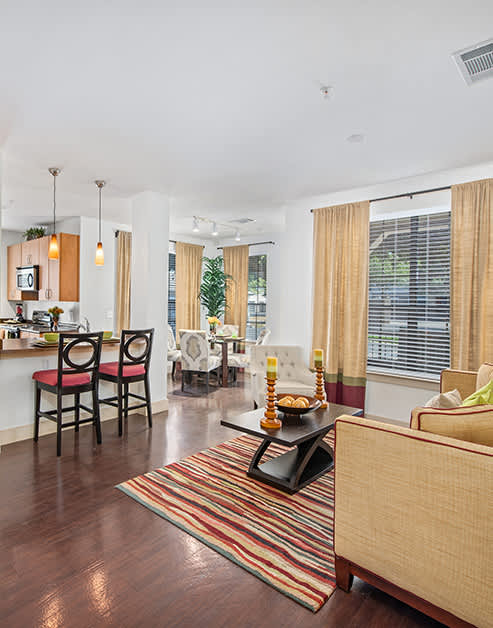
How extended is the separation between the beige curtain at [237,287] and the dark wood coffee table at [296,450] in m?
4.70

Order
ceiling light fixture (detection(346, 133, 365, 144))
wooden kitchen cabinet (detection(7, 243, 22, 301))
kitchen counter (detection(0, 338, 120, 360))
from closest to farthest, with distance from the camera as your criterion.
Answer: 1. ceiling light fixture (detection(346, 133, 365, 144))
2. kitchen counter (detection(0, 338, 120, 360))
3. wooden kitchen cabinet (detection(7, 243, 22, 301))

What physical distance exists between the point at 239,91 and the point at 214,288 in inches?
212

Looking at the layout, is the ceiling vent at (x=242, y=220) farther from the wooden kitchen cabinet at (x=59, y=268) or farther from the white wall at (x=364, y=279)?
the wooden kitchen cabinet at (x=59, y=268)

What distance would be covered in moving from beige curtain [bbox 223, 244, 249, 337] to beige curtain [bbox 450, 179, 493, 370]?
4.48 m

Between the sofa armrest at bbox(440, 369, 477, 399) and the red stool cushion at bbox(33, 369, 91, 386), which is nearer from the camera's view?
the sofa armrest at bbox(440, 369, 477, 399)

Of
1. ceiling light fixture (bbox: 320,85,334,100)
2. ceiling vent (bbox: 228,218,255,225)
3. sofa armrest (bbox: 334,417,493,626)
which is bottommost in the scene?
sofa armrest (bbox: 334,417,493,626)

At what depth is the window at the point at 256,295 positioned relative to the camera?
25.3 ft

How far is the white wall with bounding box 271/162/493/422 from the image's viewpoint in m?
4.24

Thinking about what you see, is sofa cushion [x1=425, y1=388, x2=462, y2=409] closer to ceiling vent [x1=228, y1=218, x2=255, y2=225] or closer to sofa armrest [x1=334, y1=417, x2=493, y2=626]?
sofa armrest [x1=334, y1=417, x2=493, y2=626]

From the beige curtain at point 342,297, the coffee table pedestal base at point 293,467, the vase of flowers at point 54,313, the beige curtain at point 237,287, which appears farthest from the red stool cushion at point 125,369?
the beige curtain at point 237,287

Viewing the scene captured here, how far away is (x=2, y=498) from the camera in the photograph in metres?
2.66

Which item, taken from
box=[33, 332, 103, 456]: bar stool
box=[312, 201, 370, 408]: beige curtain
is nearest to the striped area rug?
box=[33, 332, 103, 456]: bar stool

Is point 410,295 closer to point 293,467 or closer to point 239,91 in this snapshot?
point 293,467

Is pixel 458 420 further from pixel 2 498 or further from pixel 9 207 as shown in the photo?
A: pixel 9 207
